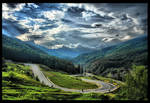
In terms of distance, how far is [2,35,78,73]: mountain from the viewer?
945 centimetres

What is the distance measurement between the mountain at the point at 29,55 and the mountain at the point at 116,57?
879mm

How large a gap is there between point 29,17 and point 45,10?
122 centimetres

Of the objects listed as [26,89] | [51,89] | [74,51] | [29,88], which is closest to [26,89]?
[26,89]

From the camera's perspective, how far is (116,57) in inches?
369

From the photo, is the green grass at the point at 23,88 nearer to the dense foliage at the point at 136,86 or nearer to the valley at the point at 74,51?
the valley at the point at 74,51

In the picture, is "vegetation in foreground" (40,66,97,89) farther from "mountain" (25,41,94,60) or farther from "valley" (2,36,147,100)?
"mountain" (25,41,94,60)

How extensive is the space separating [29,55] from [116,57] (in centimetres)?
620

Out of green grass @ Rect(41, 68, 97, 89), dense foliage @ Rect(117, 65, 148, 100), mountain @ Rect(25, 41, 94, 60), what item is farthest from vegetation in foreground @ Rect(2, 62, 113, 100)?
mountain @ Rect(25, 41, 94, 60)

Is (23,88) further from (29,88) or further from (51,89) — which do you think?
(51,89)

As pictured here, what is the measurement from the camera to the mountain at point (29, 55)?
31.0 ft

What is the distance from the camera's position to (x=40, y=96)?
27.4 ft

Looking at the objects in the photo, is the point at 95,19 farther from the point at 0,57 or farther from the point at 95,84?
the point at 0,57

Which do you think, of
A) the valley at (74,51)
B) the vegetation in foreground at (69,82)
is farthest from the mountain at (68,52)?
the vegetation in foreground at (69,82)

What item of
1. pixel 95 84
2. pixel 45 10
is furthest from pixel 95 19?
pixel 95 84
